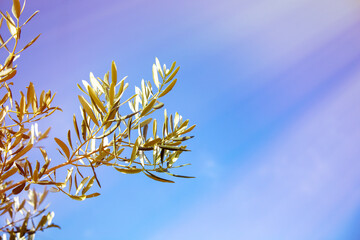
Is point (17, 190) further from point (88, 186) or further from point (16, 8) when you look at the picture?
point (16, 8)

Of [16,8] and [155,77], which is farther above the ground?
[16,8]

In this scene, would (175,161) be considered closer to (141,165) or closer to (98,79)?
(141,165)

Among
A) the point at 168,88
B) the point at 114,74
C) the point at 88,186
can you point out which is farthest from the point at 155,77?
the point at 88,186

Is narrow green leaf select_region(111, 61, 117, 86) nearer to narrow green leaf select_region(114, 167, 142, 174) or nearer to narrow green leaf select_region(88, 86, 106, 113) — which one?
narrow green leaf select_region(88, 86, 106, 113)

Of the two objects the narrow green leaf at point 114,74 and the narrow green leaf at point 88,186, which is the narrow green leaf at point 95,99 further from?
the narrow green leaf at point 88,186

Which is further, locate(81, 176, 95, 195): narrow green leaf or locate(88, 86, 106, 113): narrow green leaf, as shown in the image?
locate(81, 176, 95, 195): narrow green leaf

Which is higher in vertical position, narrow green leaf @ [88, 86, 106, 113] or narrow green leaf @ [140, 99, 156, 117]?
narrow green leaf @ [88, 86, 106, 113]

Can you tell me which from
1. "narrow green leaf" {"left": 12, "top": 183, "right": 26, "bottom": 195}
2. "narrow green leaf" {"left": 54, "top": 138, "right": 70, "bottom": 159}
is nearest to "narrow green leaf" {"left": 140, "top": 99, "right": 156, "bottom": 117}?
"narrow green leaf" {"left": 54, "top": 138, "right": 70, "bottom": 159}

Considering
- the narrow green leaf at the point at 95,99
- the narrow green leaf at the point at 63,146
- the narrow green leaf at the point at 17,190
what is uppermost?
the narrow green leaf at the point at 95,99

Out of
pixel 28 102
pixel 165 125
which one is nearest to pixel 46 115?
pixel 28 102

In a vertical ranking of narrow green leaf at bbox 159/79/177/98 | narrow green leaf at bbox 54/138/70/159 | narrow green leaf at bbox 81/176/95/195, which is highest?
narrow green leaf at bbox 159/79/177/98

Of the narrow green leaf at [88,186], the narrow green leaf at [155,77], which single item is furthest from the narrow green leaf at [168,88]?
the narrow green leaf at [88,186]
